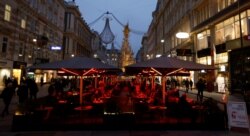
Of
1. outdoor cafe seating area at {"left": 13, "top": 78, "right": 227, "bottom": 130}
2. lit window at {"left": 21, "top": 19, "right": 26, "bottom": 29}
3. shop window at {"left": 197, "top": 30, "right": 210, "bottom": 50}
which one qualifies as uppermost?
lit window at {"left": 21, "top": 19, "right": 26, "bottom": 29}

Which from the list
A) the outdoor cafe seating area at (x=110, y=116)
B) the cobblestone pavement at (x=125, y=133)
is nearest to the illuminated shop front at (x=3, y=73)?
the outdoor cafe seating area at (x=110, y=116)

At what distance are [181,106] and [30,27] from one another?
36.5 meters

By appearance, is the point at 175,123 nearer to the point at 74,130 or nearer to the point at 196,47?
the point at 74,130

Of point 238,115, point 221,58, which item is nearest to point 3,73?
point 221,58

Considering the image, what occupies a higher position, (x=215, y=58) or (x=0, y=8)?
(x=0, y=8)

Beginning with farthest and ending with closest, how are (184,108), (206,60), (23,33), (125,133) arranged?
(23,33)
(206,60)
(184,108)
(125,133)

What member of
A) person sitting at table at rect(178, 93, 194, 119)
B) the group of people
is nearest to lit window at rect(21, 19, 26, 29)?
the group of people

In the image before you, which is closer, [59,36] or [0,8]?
[0,8]

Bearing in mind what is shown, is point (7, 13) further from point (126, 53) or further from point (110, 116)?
point (126, 53)

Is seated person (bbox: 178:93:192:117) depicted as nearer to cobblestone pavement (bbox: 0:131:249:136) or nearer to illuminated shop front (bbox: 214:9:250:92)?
cobblestone pavement (bbox: 0:131:249:136)

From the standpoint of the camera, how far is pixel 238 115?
7.70m

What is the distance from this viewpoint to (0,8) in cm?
3108

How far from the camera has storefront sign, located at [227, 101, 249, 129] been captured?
7.54 meters

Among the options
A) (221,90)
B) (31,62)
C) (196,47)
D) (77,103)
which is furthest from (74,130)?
(31,62)
